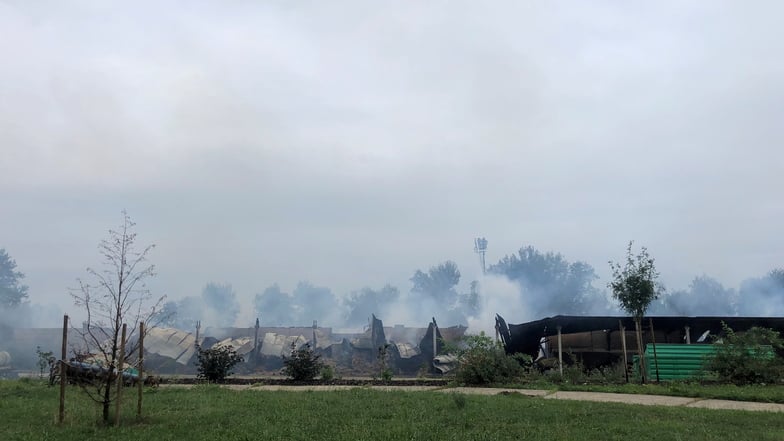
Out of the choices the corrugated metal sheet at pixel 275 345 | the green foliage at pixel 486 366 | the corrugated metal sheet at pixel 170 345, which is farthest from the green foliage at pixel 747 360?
the corrugated metal sheet at pixel 170 345

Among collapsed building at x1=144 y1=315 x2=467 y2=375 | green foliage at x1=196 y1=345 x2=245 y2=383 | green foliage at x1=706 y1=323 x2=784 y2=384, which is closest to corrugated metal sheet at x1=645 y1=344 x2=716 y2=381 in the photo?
green foliage at x1=706 y1=323 x2=784 y2=384

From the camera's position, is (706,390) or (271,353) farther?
(271,353)

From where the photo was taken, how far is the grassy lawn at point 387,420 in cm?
786

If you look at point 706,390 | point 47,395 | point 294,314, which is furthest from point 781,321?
point 294,314

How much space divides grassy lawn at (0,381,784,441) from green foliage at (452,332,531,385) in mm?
5008

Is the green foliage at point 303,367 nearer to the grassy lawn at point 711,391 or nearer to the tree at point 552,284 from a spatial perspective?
the grassy lawn at point 711,391

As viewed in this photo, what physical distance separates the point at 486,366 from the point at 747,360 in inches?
267

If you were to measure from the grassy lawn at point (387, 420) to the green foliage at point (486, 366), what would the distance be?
197 inches

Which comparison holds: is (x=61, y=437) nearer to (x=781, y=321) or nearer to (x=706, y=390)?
(x=706, y=390)

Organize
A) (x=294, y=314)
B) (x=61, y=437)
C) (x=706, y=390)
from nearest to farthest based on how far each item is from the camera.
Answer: (x=61, y=437) < (x=706, y=390) < (x=294, y=314)

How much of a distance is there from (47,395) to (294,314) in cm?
9535

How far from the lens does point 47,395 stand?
14234 millimetres

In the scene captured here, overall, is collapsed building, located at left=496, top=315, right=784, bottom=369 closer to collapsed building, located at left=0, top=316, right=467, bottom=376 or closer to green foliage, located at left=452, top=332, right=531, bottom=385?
collapsed building, located at left=0, top=316, right=467, bottom=376

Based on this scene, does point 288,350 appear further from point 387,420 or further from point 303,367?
point 387,420
